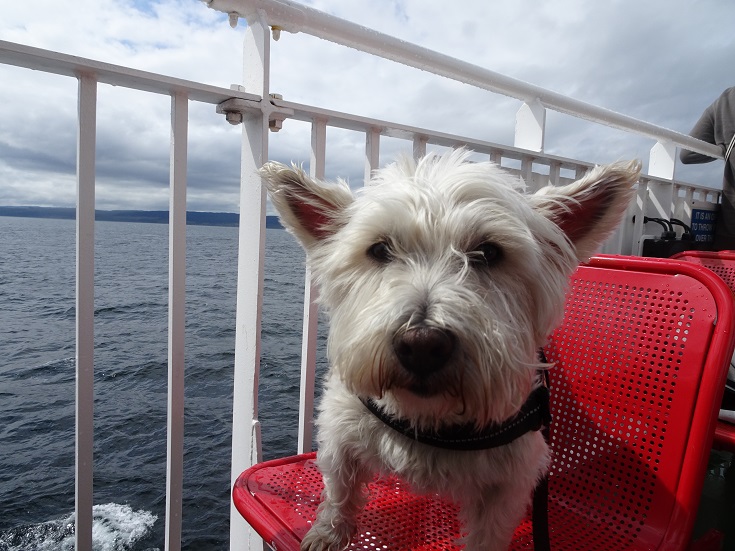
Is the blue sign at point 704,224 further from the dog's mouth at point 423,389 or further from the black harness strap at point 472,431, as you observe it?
the dog's mouth at point 423,389

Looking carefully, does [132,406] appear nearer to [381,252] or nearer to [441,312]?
[381,252]

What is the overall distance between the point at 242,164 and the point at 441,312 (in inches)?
48.3

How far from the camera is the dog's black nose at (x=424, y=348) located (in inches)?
35.1

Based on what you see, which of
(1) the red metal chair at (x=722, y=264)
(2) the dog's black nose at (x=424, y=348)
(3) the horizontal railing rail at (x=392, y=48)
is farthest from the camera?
(1) the red metal chair at (x=722, y=264)

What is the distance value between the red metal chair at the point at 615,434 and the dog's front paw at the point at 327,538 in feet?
0.19

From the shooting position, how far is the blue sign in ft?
15.2

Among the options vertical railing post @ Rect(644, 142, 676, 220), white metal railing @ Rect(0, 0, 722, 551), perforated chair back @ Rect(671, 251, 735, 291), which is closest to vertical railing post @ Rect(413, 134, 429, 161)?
white metal railing @ Rect(0, 0, 722, 551)

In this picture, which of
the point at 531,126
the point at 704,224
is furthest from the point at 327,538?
the point at 704,224

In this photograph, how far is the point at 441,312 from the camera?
928 mm

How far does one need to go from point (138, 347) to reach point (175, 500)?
8.88 meters

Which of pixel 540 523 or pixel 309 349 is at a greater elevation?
pixel 309 349

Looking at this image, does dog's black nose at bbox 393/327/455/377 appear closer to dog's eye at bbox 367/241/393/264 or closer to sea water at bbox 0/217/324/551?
dog's eye at bbox 367/241/393/264

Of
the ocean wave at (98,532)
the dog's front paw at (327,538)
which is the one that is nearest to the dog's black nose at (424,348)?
the dog's front paw at (327,538)

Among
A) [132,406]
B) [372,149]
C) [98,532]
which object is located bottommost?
[98,532]
